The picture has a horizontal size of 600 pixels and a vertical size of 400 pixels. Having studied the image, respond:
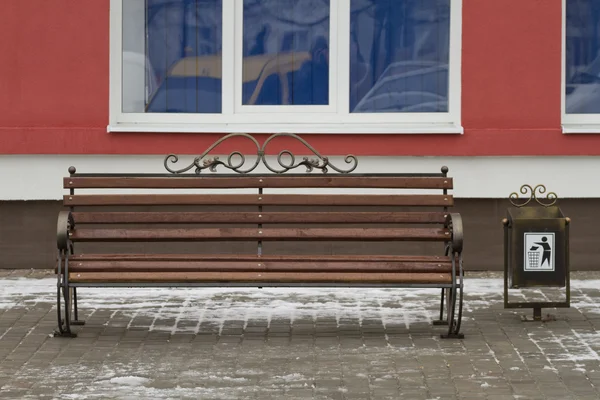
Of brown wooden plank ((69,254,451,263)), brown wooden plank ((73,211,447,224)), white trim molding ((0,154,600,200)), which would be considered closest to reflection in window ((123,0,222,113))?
white trim molding ((0,154,600,200))

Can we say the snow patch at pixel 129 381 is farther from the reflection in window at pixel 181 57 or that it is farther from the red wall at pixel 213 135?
the reflection in window at pixel 181 57

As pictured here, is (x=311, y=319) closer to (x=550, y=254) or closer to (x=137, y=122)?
→ (x=550, y=254)

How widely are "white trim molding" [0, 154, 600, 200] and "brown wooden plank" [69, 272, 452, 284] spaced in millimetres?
3172

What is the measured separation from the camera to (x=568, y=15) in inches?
466

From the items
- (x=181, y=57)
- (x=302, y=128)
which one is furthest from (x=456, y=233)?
(x=181, y=57)

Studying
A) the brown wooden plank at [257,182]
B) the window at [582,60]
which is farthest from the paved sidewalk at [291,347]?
the window at [582,60]

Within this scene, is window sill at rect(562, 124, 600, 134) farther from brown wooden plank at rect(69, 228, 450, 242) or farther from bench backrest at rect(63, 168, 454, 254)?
brown wooden plank at rect(69, 228, 450, 242)

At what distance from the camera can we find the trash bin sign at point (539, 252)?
29.5ft

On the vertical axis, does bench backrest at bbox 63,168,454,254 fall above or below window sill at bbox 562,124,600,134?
below

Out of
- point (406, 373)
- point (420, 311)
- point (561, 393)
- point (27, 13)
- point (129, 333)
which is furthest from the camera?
point (27, 13)

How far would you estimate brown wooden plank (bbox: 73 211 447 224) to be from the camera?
28.5 feet

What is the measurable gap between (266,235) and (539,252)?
1.70 metres

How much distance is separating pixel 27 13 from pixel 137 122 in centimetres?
122

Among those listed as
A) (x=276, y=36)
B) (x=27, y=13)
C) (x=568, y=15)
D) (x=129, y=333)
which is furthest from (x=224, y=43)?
(x=129, y=333)
